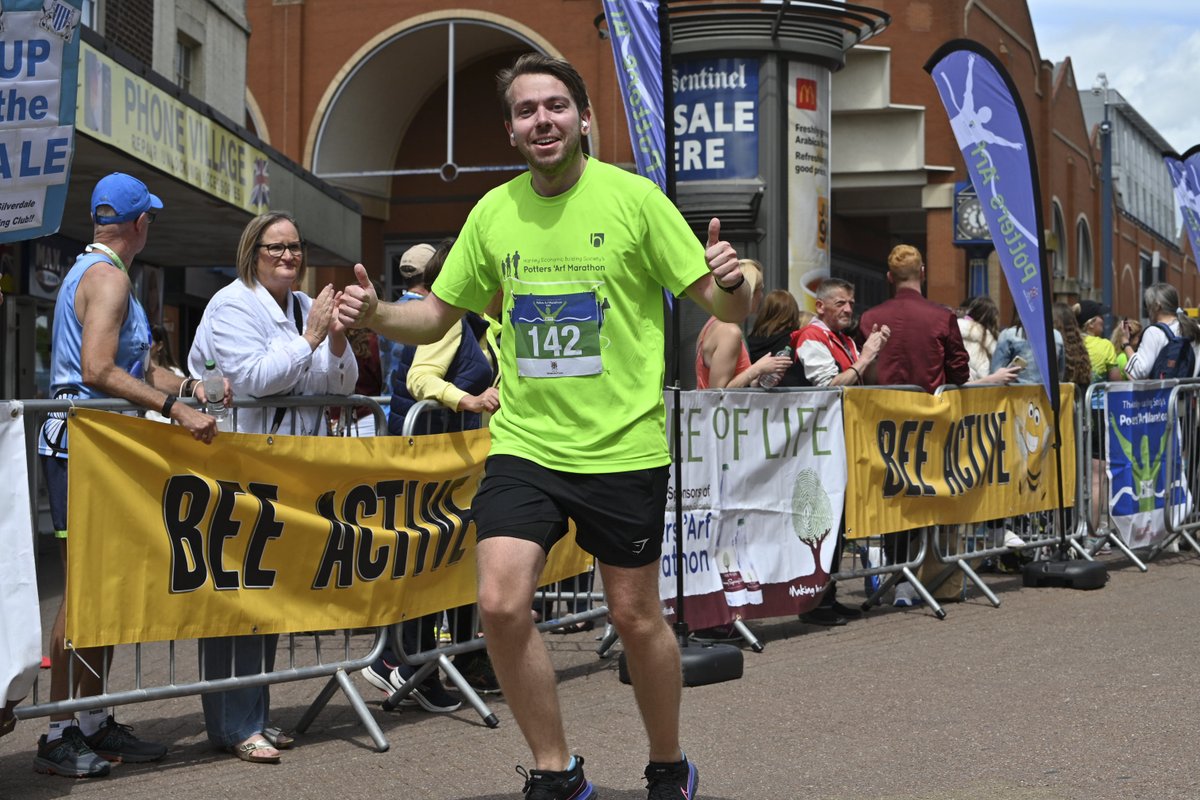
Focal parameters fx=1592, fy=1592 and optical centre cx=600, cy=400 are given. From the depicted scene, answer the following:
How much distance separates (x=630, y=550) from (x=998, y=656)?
3702 millimetres

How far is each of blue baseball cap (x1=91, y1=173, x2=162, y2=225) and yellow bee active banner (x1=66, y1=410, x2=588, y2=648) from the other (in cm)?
84

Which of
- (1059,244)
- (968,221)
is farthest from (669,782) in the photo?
(1059,244)

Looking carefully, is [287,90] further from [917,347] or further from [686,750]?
[686,750]

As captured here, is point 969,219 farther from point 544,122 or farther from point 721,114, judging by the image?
point 544,122

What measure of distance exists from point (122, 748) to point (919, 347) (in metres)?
5.67

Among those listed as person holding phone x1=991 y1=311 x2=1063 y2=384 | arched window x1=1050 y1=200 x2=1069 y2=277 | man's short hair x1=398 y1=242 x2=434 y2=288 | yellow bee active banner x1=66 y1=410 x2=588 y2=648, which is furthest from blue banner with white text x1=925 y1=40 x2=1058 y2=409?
arched window x1=1050 y1=200 x2=1069 y2=277

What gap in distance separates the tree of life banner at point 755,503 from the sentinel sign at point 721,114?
40.9 feet

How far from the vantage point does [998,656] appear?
25.1ft

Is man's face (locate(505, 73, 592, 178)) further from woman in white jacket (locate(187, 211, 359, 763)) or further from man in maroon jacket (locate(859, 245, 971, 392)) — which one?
man in maroon jacket (locate(859, 245, 971, 392))

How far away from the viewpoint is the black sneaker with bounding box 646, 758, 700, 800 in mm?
4555

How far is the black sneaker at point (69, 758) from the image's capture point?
5.47 metres

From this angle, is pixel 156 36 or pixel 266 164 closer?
pixel 266 164

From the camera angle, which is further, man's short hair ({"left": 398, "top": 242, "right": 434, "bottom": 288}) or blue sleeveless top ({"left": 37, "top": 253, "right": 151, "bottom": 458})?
man's short hair ({"left": 398, "top": 242, "right": 434, "bottom": 288})

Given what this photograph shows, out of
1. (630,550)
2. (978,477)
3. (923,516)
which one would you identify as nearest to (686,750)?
(630,550)
